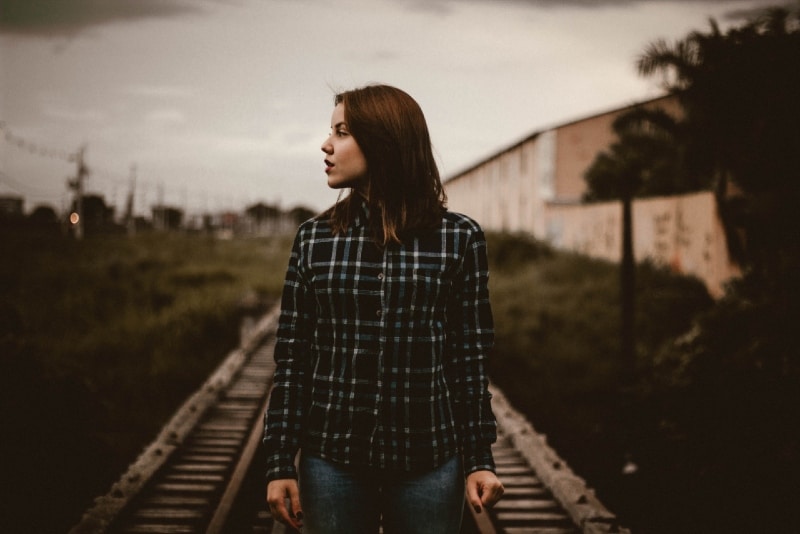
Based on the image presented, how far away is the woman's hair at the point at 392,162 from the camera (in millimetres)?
1770

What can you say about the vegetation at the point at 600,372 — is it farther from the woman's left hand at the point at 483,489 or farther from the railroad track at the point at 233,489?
the woman's left hand at the point at 483,489

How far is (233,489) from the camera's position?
506 cm

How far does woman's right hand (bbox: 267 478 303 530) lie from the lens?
5.75 ft

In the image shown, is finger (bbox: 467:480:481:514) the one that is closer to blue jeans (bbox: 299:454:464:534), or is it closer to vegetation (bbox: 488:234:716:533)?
blue jeans (bbox: 299:454:464:534)

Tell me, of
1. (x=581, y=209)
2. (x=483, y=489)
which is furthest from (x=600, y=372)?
(x=581, y=209)

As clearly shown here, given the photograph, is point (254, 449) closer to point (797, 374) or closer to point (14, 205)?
point (797, 374)

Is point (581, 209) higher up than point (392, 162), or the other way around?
point (581, 209)

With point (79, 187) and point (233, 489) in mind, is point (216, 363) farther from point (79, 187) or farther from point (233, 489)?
point (79, 187)

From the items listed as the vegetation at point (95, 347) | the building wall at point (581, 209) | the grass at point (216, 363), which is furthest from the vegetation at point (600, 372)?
the vegetation at point (95, 347)

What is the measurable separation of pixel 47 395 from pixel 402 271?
4.75 meters

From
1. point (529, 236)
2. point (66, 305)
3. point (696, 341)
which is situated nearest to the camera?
point (696, 341)

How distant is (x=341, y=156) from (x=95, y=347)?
11.0 meters

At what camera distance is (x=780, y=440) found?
5.72 m

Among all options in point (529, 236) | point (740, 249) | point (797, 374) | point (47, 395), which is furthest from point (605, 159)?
point (47, 395)
